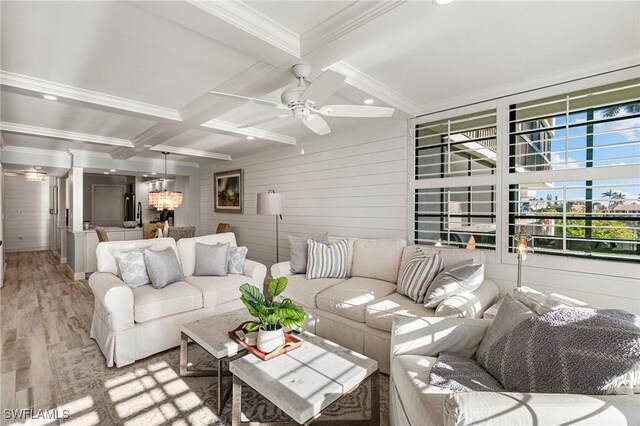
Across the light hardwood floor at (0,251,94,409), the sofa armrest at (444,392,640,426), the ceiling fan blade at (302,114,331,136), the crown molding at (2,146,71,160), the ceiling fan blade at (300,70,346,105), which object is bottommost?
the light hardwood floor at (0,251,94,409)

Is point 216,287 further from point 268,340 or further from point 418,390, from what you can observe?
point 418,390

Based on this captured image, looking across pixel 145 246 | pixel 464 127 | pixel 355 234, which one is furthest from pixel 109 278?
pixel 464 127

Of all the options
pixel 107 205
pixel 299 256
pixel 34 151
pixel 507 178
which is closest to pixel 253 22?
pixel 299 256

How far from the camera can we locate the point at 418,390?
1.42 m

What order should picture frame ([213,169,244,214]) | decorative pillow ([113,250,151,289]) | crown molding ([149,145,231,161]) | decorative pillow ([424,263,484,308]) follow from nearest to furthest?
decorative pillow ([424,263,484,308]) < decorative pillow ([113,250,151,289]) < crown molding ([149,145,231,161]) < picture frame ([213,169,244,214])

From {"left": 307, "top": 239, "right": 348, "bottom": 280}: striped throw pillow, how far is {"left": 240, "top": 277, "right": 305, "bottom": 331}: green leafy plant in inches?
58.9

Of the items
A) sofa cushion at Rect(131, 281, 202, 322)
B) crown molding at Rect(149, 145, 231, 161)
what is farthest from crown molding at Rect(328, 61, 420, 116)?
crown molding at Rect(149, 145, 231, 161)

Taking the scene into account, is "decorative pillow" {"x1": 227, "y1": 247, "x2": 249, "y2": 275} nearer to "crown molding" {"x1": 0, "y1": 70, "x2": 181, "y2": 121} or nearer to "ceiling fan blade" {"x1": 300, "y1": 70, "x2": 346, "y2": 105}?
"crown molding" {"x1": 0, "y1": 70, "x2": 181, "y2": 121}

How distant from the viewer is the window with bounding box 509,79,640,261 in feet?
8.09

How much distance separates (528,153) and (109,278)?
14.0 feet

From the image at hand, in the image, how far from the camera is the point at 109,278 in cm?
296

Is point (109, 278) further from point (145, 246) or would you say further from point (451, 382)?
point (451, 382)

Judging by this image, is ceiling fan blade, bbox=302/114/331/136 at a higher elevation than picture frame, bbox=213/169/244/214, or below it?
higher

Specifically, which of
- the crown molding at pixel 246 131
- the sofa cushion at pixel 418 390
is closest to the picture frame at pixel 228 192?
the crown molding at pixel 246 131
